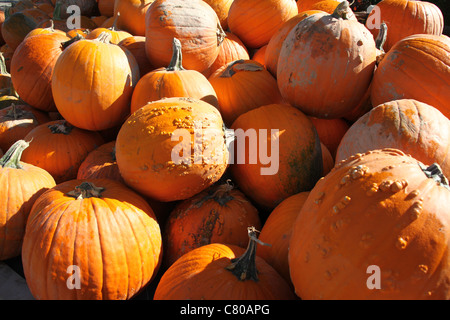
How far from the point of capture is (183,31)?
114 inches

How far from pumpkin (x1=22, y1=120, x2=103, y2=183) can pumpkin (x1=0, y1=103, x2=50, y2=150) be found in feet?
1.35

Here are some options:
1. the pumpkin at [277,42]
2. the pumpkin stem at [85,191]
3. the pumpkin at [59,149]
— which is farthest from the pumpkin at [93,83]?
the pumpkin at [277,42]

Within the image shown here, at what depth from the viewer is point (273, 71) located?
3.11 meters

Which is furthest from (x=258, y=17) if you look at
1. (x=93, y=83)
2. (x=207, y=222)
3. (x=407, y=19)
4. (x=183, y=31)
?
(x=207, y=222)

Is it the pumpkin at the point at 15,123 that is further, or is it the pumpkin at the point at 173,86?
the pumpkin at the point at 15,123

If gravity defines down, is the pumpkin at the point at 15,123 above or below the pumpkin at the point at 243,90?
below

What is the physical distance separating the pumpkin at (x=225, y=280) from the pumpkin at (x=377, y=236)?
0.76 ft

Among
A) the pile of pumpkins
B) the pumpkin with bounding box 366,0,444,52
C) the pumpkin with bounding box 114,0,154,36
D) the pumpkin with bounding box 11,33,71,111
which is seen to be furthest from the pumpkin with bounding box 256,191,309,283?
the pumpkin with bounding box 114,0,154,36

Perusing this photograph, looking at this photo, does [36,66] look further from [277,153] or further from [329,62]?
[329,62]

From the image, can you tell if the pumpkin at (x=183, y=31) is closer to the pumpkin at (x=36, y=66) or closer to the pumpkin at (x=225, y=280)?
the pumpkin at (x=36, y=66)

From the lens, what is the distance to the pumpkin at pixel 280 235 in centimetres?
192

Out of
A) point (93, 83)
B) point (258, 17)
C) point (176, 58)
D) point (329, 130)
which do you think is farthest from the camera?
point (258, 17)

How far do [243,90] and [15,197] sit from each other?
1.71 metres

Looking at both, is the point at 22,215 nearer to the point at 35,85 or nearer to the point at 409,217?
the point at 35,85
